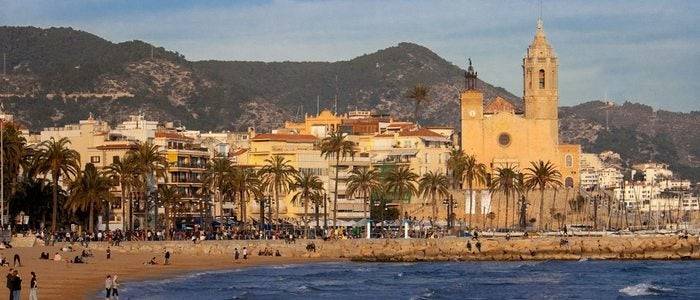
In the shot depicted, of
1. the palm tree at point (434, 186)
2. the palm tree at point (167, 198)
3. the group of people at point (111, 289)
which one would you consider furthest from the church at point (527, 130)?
the group of people at point (111, 289)

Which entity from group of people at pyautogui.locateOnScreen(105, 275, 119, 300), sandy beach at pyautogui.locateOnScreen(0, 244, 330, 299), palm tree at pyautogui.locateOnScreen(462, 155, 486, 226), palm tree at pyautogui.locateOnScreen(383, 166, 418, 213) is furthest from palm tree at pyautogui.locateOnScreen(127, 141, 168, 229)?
group of people at pyautogui.locateOnScreen(105, 275, 119, 300)

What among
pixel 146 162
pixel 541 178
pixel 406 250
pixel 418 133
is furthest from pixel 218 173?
pixel 418 133

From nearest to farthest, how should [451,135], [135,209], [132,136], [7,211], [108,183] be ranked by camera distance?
1. [7,211]
2. [108,183]
3. [135,209]
4. [132,136]
5. [451,135]

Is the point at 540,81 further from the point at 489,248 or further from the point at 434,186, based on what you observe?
the point at 489,248

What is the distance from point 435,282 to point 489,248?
2626 cm

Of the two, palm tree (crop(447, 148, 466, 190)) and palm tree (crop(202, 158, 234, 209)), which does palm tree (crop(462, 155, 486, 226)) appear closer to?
palm tree (crop(447, 148, 466, 190))

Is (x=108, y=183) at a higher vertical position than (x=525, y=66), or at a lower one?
lower

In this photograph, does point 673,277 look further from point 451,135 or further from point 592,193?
point 451,135

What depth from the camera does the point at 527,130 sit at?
159m

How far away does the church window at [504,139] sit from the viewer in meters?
158

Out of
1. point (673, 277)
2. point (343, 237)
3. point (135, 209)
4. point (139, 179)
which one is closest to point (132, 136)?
point (135, 209)

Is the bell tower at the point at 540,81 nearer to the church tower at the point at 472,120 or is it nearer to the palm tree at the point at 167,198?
the church tower at the point at 472,120

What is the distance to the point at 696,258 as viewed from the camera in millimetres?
107625

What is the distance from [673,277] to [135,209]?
54.1 m
